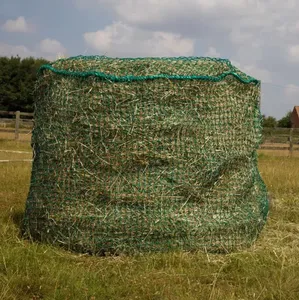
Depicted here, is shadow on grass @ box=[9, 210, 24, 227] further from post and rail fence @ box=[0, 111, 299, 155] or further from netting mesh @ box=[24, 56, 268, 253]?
post and rail fence @ box=[0, 111, 299, 155]

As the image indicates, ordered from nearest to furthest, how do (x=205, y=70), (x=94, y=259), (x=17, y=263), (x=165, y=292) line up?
→ (x=165, y=292) < (x=17, y=263) < (x=94, y=259) < (x=205, y=70)

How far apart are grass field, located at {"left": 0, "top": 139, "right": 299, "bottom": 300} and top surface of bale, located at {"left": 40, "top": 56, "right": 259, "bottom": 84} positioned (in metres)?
1.54

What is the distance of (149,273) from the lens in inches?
160

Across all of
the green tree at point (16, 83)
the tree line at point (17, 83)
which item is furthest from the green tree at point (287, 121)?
the green tree at point (16, 83)

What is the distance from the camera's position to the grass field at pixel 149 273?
3613 mm

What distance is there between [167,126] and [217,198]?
811 millimetres

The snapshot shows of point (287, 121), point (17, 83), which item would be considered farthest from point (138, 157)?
point (287, 121)

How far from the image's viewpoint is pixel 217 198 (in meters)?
4.83

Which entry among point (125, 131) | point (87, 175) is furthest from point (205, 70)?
point (87, 175)

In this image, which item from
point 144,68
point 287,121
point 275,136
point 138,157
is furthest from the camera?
point 287,121

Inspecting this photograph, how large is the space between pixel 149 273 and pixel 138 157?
3.35 ft

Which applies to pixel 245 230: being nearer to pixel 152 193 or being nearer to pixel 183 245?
pixel 183 245

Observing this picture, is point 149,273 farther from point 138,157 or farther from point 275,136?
point 275,136

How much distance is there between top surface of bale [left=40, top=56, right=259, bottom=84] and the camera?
468 centimetres
